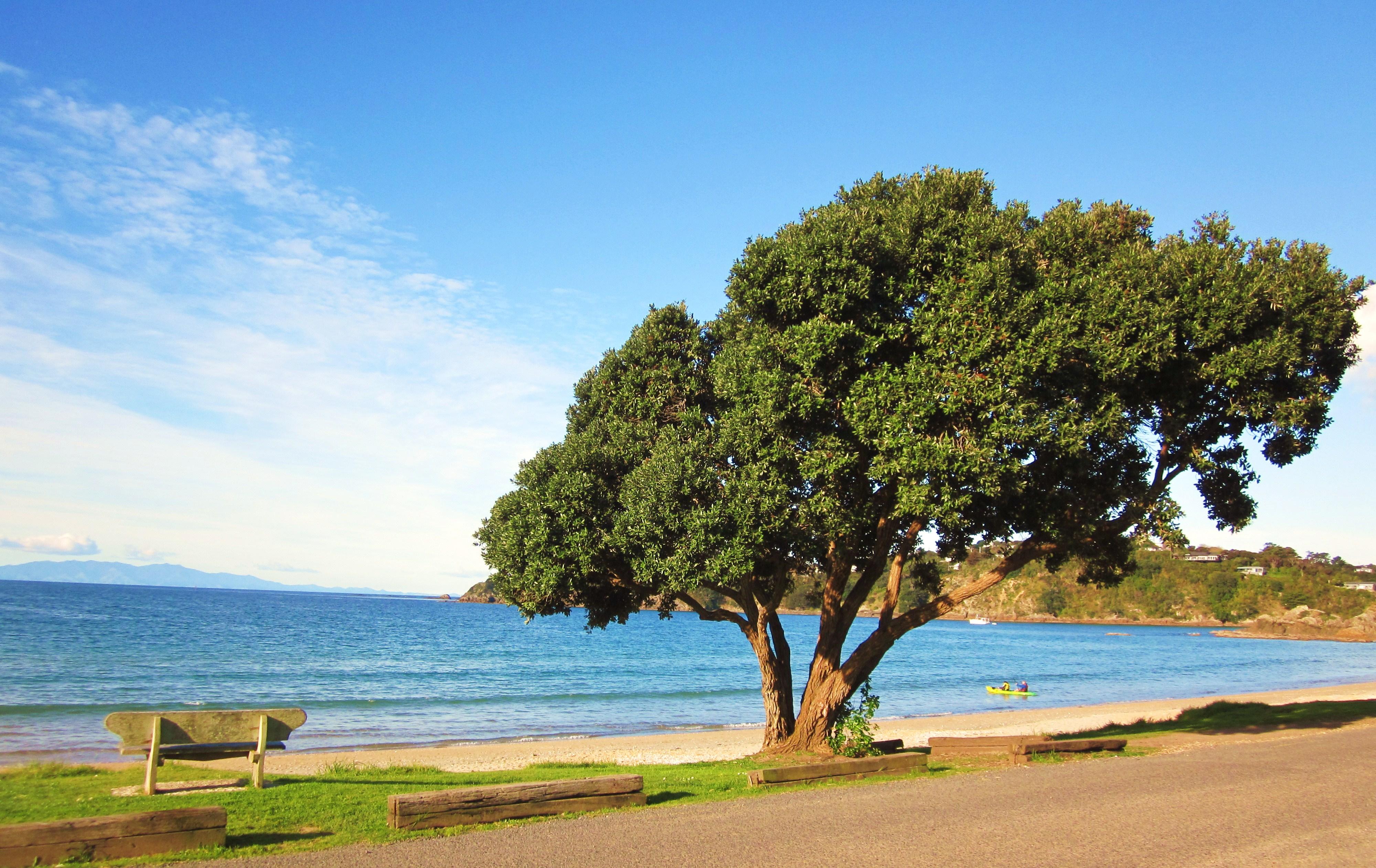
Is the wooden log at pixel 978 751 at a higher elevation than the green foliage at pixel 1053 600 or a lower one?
higher

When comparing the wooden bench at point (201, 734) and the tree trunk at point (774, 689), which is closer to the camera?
the wooden bench at point (201, 734)

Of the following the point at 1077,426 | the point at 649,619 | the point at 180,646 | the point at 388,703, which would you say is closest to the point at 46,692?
the point at 388,703

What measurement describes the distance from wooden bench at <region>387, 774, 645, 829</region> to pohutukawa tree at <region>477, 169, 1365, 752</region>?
14.4ft

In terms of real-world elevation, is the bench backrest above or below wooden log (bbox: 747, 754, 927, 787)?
above

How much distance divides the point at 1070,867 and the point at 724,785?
4.79m

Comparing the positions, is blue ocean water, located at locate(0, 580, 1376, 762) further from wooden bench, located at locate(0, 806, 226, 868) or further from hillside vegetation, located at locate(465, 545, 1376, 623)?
hillside vegetation, located at locate(465, 545, 1376, 623)

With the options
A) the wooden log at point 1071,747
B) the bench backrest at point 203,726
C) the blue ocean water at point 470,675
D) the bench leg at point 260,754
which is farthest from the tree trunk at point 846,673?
the blue ocean water at point 470,675

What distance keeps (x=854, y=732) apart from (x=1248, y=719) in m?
11.5

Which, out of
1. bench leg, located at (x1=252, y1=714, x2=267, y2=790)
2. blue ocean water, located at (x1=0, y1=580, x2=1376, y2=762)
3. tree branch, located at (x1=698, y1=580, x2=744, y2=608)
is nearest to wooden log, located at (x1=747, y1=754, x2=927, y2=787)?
tree branch, located at (x1=698, y1=580, x2=744, y2=608)

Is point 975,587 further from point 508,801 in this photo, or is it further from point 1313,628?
point 1313,628

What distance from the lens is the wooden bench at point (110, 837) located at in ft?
21.3

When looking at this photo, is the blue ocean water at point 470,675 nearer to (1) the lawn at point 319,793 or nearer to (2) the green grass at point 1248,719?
(1) the lawn at point 319,793

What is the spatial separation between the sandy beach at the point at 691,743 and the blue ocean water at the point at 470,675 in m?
2.10

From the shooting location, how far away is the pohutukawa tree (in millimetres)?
12039
